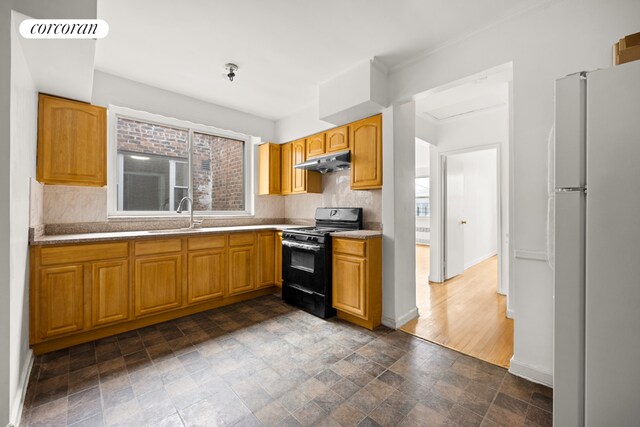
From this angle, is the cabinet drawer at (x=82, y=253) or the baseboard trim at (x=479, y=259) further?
the baseboard trim at (x=479, y=259)

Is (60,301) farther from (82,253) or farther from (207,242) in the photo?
(207,242)

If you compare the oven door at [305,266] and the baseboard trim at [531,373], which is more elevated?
the oven door at [305,266]

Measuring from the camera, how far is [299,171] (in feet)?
12.9

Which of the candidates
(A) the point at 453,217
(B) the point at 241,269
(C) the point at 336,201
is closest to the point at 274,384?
(B) the point at 241,269

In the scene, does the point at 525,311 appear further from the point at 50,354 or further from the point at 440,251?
the point at 50,354

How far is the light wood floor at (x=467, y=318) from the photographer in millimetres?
2340

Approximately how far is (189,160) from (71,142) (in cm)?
→ 132

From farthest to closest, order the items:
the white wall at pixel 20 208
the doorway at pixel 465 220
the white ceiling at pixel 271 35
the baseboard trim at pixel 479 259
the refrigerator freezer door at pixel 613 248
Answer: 1. the baseboard trim at pixel 479 259
2. the doorway at pixel 465 220
3. the white ceiling at pixel 271 35
4. the white wall at pixel 20 208
5. the refrigerator freezer door at pixel 613 248

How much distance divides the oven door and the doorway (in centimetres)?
97

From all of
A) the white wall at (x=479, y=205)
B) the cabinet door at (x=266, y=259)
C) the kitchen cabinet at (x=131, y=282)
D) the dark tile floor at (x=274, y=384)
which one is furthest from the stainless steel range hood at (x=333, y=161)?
the white wall at (x=479, y=205)

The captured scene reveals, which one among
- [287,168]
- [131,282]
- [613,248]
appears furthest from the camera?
[287,168]

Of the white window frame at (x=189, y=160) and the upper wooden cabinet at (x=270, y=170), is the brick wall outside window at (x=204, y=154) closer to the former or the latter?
the white window frame at (x=189, y=160)

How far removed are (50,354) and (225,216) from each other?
2248mm

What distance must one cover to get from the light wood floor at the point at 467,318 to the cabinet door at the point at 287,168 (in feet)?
7.95
